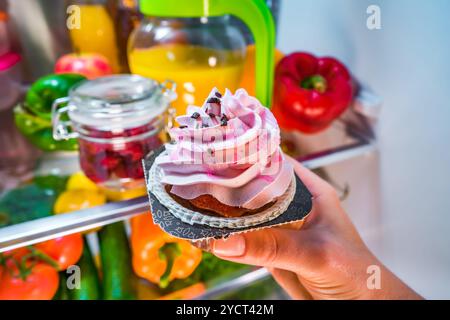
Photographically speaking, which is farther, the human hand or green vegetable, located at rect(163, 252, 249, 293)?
green vegetable, located at rect(163, 252, 249, 293)

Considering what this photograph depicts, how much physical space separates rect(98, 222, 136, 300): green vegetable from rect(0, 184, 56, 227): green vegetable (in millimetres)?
120

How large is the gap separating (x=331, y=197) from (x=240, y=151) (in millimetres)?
246

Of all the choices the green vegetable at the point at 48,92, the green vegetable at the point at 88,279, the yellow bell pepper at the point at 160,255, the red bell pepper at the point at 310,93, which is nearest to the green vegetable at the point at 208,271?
the yellow bell pepper at the point at 160,255

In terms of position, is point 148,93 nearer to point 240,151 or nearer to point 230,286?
point 240,151

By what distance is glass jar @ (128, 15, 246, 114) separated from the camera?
0.76 metres

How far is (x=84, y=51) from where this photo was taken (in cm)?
101

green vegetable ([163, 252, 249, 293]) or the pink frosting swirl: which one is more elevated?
the pink frosting swirl

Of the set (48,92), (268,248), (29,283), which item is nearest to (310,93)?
(268,248)

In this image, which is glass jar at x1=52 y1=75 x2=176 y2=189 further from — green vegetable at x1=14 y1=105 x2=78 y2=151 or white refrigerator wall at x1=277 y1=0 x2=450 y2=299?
white refrigerator wall at x1=277 y1=0 x2=450 y2=299

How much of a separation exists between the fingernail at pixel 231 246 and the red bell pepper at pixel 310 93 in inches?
17.6

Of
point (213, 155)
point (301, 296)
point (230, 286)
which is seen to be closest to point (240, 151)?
point (213, 155)

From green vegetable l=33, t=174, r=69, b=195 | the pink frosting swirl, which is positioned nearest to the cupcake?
the pink frosting swirl

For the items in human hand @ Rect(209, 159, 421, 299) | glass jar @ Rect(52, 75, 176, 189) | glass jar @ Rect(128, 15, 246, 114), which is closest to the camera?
human hand @ Rect(209, 159, 421, 299)

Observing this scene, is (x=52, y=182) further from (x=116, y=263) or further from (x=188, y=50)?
(x=188, y=50)
